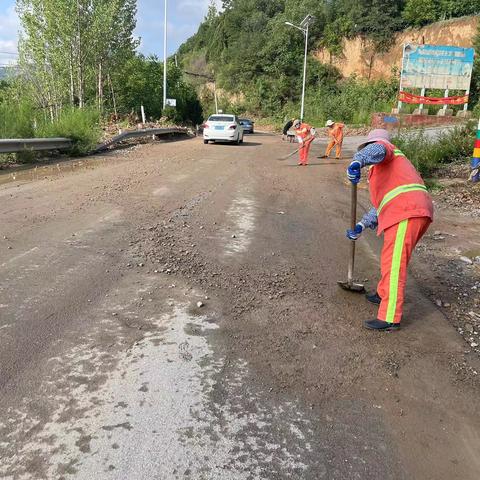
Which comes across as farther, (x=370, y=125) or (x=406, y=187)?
(x=370, y=125)

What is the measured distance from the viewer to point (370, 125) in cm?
3253

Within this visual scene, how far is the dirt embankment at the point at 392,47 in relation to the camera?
38.2m

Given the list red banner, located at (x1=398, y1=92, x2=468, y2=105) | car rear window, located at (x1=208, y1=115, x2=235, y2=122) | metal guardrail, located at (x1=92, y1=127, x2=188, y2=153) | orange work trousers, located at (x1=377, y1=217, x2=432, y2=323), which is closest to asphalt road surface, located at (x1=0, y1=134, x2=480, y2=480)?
orange work trousers, located at (x1=377, y1=217, x2=432, y2=323)

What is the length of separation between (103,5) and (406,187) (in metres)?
27.3

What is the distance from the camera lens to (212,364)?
3.18 meters

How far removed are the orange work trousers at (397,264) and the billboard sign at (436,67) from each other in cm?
2691

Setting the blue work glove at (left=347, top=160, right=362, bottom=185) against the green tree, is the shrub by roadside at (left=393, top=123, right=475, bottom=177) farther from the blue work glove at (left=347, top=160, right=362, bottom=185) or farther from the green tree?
the green tree

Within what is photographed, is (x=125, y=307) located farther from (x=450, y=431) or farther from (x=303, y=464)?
(x=450, y=431)

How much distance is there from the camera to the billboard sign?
27.7 m

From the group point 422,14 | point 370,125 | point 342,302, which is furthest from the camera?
point 422,14

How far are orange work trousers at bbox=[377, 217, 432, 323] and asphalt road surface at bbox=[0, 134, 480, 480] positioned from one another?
18 centimetres

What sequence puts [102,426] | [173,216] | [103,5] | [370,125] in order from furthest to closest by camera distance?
[370,125] < [103,5] < [173,216] < [102,426]

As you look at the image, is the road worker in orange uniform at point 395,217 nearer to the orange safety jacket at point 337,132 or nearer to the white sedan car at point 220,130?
the orange safety jacket at point 337,132

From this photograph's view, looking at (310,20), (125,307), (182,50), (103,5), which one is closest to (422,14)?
(310,20)
